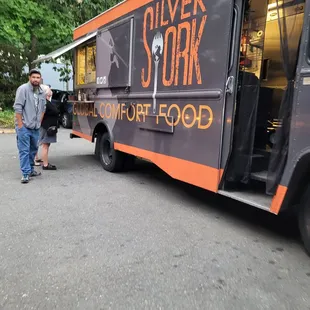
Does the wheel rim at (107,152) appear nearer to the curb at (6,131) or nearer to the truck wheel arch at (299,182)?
the truck wheel arch at (299,182)

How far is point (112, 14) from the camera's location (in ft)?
21.2

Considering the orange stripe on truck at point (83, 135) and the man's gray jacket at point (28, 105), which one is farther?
the orange stripe on truck at point (83, 135)

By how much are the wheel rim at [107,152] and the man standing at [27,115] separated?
1436mm

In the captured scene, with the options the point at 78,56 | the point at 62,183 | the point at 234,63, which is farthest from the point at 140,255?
the point at 78,56

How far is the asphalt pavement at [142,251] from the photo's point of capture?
2.67m

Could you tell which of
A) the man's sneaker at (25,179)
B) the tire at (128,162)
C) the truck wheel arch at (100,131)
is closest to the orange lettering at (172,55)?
the truck wheel arch at (100,131)

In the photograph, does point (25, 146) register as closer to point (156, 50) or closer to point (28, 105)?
point (28, 105)

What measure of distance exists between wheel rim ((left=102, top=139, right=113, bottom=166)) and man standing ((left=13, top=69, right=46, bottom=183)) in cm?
144

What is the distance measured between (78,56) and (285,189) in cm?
624

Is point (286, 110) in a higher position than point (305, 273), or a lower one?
higher

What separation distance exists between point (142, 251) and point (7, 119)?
13.3 meters

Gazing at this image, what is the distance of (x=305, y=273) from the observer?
3086 millimetres

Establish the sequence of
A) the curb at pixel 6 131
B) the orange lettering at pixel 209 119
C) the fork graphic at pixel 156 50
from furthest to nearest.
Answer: the curb at pixel 6 131, the fork graphic at pixel 156 50, the orange lettering at pixel 209 119

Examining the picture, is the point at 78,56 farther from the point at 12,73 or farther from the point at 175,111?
the point at 12,73
